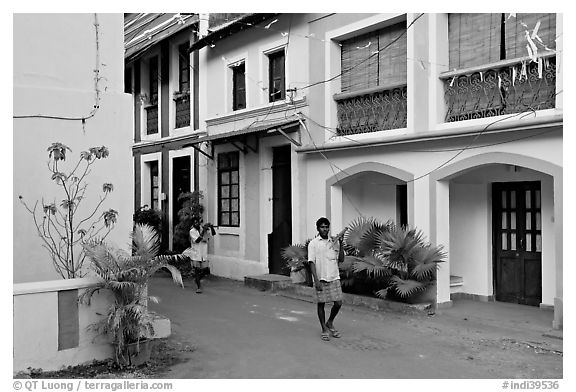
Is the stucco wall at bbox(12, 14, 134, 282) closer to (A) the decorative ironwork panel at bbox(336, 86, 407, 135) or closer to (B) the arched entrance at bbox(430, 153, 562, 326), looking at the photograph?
(A) the decorative ironwork panel at bbox(336, 86, 407, 135)

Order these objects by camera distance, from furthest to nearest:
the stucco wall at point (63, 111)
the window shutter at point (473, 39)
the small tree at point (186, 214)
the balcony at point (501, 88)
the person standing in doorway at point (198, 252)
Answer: the small tree at point (186, 214)
the person standing in doorway at point (198, 252)
the window shutter at point (473, 39)
the balcony at point (501, 88)
the stucco wall at point (63, 111)

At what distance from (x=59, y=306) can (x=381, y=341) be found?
13.5 ft

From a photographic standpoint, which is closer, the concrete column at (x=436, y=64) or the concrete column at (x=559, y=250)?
the concrete column at (x=559, y=250)

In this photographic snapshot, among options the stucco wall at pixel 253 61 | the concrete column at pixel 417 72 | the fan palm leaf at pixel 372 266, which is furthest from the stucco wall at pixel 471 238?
the stucco wall at pixel 253 61

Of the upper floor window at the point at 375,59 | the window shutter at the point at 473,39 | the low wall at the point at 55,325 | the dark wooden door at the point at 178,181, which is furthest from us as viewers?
the dark wooden door at the point at 178,181

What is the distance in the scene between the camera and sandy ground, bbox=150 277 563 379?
6.73 metres

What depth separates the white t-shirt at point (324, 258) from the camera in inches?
318

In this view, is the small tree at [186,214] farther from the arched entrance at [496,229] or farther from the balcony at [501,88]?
the balcony at [501,88]

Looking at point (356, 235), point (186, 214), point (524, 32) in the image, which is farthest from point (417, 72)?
point (186, 214)

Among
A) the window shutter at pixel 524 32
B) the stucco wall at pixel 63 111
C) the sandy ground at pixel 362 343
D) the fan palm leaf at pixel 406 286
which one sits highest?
the window shutter at pixel 524 32

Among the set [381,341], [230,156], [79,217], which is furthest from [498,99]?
[230,156]

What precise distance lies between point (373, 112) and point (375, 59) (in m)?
1.04

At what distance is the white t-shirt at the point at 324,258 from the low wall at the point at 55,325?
2.75 meters

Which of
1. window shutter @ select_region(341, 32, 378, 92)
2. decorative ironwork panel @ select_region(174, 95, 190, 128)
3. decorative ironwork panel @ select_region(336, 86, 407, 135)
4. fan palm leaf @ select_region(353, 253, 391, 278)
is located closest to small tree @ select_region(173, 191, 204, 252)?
decorative ironwork panel @ select_region(174, 95, 190, 128)
